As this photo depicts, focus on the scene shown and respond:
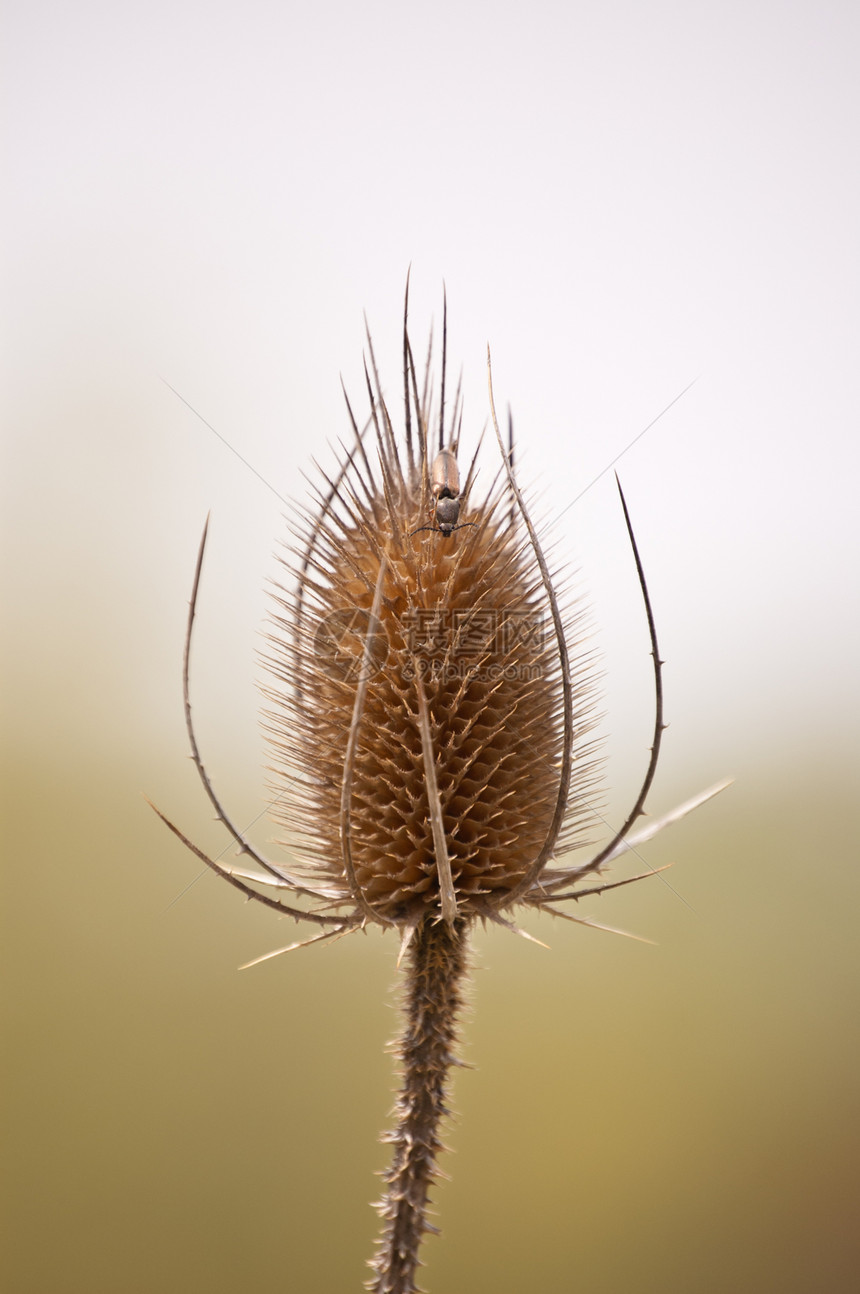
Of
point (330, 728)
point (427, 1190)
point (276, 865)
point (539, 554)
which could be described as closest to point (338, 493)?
point (330, 728)

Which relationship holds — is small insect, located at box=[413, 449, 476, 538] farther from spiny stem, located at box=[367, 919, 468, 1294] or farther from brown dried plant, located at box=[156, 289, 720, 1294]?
spiny stem, located at box=[367, 919, 468, 1294]

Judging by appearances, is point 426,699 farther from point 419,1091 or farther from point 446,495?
point 419,1091

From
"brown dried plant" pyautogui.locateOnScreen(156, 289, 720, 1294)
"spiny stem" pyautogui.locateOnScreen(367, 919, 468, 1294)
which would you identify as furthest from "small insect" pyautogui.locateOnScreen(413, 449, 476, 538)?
"spiny stem" pyautogui.locateOnScreen(367, 919, 468, 1294)

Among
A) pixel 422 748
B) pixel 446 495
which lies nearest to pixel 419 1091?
pixel 422 748

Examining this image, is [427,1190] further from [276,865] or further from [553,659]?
[553,659]

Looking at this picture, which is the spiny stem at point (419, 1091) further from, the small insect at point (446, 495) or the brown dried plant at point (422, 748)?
the small insect at point (446, 495)

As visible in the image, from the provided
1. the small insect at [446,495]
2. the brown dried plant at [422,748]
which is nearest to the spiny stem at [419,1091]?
the brown dried plant at [422,748]
